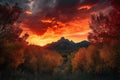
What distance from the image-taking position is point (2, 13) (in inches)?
1961

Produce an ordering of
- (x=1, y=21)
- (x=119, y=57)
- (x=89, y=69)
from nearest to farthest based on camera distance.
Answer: (x=1, y=21), (x=119, y=57), (x=89, y=69)

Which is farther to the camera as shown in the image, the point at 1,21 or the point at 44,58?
the point at 44,58

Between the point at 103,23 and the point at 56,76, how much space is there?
2793cm

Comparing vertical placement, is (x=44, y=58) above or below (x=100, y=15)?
below

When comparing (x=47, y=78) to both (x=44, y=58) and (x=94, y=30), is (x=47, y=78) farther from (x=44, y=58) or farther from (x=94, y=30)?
(x=94, y=30)

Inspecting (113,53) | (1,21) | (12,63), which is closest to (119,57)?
(113,53)

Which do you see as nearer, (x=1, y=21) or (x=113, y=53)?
(x=1, y=21)

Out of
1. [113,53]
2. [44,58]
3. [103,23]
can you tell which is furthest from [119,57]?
[44,58]

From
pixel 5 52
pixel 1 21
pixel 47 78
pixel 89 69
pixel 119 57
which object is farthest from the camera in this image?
pixel 47 78

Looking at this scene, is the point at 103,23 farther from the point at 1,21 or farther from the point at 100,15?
the point at 1,21

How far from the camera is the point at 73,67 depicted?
89.9 meters

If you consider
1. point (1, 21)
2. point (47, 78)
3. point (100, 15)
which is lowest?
point (47, 78)

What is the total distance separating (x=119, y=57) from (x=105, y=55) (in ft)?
16.9

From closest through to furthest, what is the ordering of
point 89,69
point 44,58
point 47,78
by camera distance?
point 89,69, point 47,78, point 44,58
